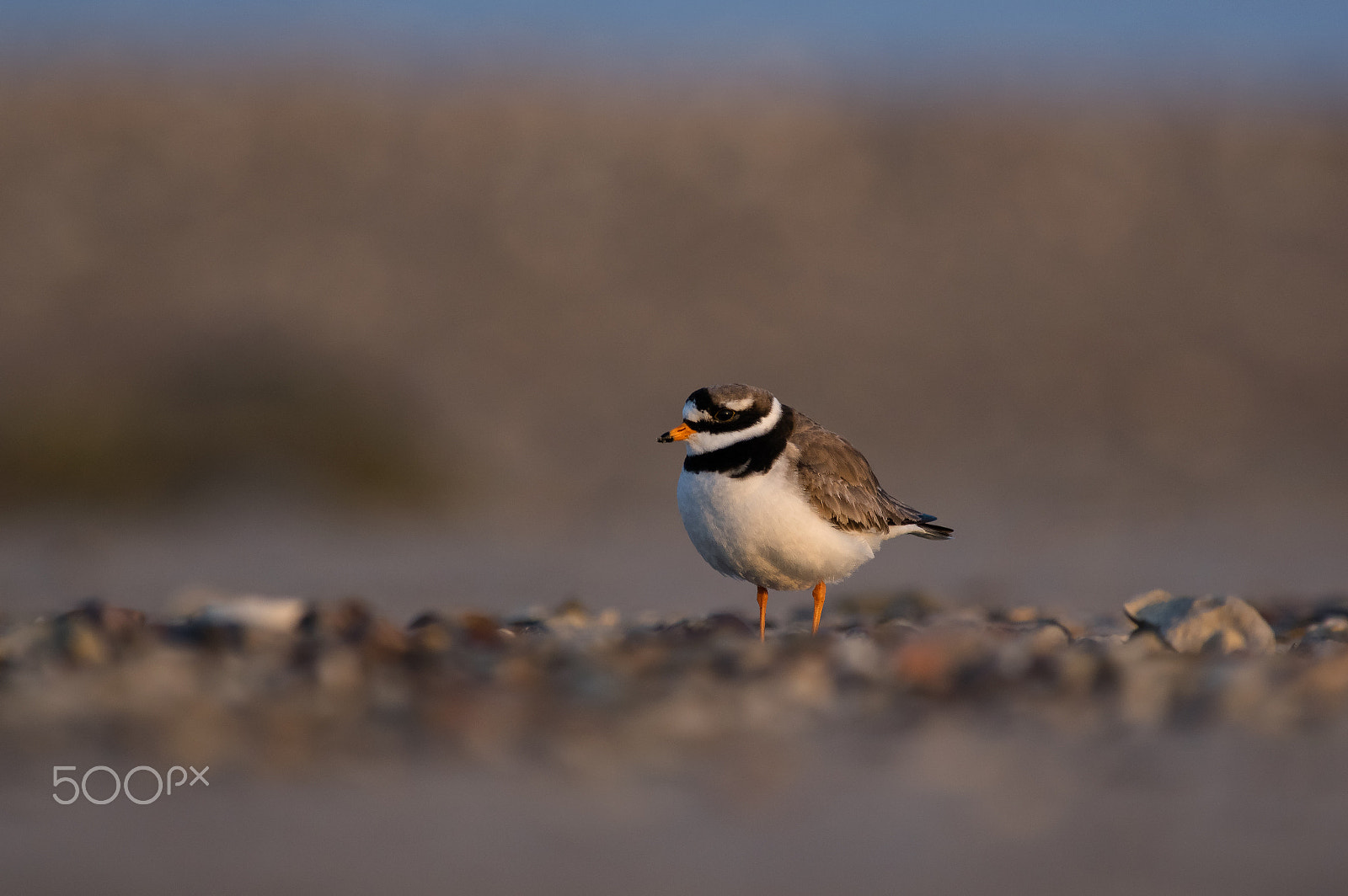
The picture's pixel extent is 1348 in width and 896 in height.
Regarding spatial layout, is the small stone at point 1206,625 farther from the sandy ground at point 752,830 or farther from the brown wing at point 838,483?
the sandy ground at point 752,830

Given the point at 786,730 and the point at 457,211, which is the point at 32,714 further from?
the point at 457,211

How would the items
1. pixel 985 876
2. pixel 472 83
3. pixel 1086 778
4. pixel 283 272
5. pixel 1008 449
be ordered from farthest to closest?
pixel 472 83 → pixel 283 272 → pixel 1008 449 → pixel 1086 778 → pixel 985 876

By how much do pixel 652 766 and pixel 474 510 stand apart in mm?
11524

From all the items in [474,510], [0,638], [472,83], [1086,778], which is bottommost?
[1086,778]

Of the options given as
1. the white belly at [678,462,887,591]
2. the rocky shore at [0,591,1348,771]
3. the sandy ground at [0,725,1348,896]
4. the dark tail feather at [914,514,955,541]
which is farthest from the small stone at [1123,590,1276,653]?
the dark tail feather at [914,514,955,541]

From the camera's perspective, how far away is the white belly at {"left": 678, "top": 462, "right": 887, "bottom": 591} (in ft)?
17.7

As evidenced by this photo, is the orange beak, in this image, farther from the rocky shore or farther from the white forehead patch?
the rocky shore

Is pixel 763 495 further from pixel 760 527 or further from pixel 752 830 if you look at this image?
pixel 752 830

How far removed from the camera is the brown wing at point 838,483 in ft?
18.9

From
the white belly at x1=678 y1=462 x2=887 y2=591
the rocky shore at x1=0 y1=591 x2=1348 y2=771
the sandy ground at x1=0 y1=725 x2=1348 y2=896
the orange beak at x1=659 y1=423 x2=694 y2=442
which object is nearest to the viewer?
the sandy ground at x1=0 y1=725 x2=1348 y2=896

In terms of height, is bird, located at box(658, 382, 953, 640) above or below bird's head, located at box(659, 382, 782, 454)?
below

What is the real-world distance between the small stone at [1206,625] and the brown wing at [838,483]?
4.40 ft

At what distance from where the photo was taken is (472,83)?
2930cm

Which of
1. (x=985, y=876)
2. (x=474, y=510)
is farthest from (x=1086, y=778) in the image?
(x=474, y=510)
